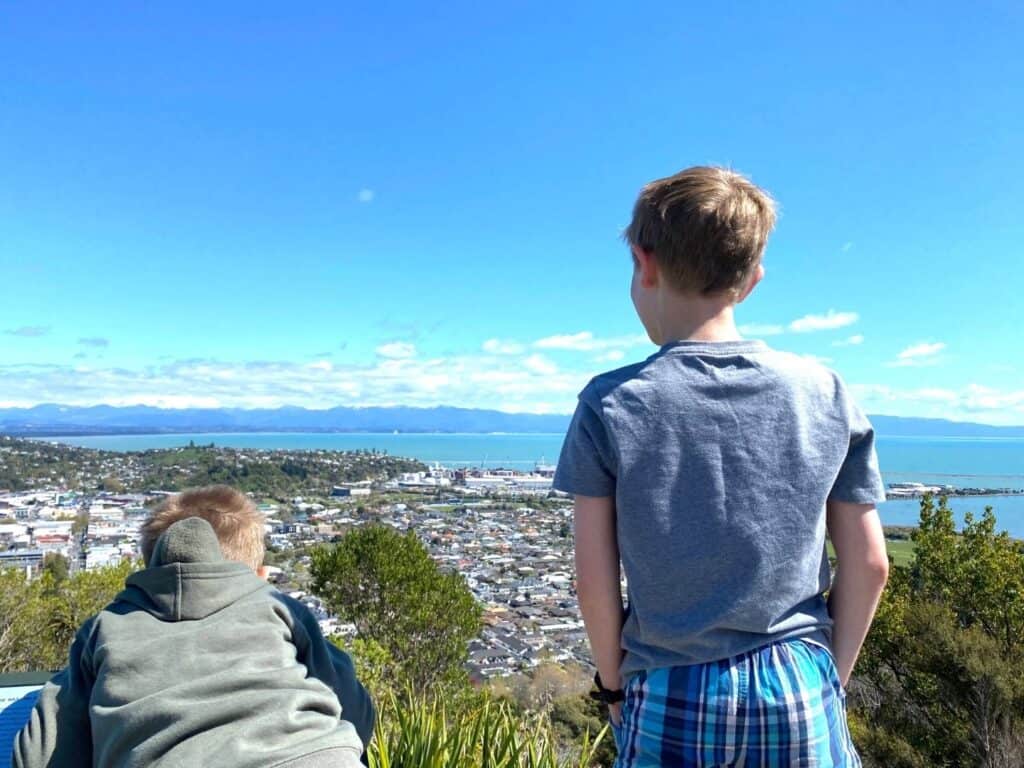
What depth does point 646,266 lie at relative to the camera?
3.84 feet

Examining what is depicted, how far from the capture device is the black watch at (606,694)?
1129mm

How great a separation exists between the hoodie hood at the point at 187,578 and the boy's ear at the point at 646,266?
41.0 inches

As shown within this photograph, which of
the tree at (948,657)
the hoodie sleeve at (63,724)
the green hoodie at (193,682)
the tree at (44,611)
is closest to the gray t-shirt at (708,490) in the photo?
the green hoodie at (193,682)

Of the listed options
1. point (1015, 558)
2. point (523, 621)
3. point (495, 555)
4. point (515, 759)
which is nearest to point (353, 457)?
point (495, 555)

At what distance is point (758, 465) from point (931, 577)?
986cm

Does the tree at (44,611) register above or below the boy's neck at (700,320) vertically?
below

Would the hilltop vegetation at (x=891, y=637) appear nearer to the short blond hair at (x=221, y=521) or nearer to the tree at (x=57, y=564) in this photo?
the tree at (x=57, y=564)

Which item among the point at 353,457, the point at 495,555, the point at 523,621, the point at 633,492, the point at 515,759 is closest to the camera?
the point at 633,492

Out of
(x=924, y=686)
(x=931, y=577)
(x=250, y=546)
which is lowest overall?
(x=924, y=686)

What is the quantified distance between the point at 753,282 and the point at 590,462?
0.43 m

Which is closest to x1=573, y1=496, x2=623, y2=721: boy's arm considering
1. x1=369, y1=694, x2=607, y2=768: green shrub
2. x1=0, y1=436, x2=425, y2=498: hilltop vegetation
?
x1=369, y1=694, x2=607, y2=768: green shrub

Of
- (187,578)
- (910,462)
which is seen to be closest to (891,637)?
(187,578)

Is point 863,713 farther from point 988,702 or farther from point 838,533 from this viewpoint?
point 838,533

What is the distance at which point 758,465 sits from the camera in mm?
1060
